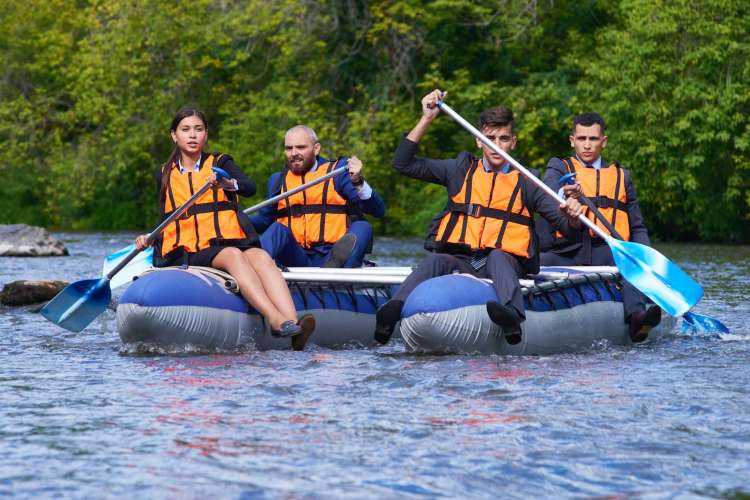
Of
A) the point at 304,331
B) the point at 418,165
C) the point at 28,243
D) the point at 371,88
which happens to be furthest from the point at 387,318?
the point at 371,88

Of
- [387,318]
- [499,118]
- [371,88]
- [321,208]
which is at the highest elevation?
[371,88]

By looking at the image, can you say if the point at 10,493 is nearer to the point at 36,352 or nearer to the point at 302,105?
the point at 36,352

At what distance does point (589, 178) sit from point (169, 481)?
14.1 feet

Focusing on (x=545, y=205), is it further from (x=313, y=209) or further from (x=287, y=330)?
(x=313, y=209)

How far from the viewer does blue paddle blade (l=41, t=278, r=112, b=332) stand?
7645mm

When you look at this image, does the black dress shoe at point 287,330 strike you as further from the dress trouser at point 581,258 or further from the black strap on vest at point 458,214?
the dress trouser at point 581,258

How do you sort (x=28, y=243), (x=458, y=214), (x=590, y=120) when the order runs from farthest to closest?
(x=28, y=243), (x=590, y=120), (x=458, y=214)

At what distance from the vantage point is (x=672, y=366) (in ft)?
21.6

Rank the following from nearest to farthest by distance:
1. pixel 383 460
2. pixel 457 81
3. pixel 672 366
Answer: pixel 383 460
pixel 672 366
pixel 457 81

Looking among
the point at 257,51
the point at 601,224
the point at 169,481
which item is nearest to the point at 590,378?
the point at 601,224

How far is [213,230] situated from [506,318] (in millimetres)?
1625

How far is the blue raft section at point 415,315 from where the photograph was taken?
258 inches

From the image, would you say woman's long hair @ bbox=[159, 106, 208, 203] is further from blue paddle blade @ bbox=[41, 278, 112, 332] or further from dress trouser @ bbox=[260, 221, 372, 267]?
blue paddle blade @ bbox=[41, 278, 112, 332]

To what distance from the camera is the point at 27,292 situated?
10.1m
